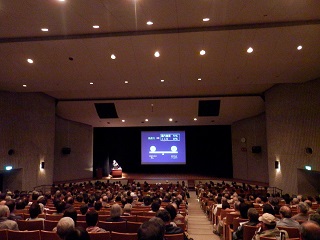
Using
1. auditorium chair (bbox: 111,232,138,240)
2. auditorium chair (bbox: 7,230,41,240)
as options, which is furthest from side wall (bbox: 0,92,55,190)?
auditorium chair (bbox: 111,232,138,240)

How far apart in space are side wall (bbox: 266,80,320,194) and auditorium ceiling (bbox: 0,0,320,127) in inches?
42.4

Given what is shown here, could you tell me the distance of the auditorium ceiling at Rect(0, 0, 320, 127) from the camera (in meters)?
6.62

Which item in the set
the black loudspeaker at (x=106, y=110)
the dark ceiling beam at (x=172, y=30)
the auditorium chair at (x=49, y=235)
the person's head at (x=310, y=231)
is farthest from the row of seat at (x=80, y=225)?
the black loudspeaker at (x=106, y=110)

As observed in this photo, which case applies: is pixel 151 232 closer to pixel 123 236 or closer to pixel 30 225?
pixel 123 236

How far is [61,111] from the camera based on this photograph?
693 inches

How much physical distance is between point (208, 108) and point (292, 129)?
6007mm

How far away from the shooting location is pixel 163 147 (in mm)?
22109

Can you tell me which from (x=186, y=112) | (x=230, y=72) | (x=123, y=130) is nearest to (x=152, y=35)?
(x=230, y=72)

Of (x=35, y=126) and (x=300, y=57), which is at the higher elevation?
(x=300, y=57)

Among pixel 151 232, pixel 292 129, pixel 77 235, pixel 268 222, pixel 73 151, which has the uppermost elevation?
pixel 292 129

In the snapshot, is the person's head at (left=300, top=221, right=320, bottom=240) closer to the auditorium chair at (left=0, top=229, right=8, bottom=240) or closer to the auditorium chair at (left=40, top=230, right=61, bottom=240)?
the auditorium chair at (left=40, top=230, right=61, bottom=240)

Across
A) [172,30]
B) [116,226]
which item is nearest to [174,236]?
[116,226]

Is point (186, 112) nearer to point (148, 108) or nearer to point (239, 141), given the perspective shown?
point (148, 108)

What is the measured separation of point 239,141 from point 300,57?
39.5 ft
